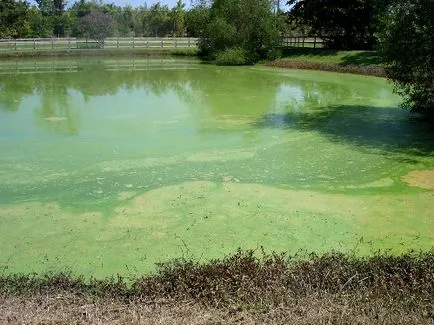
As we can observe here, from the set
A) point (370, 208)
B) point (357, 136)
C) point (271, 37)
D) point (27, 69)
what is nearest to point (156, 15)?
point (271, 37)

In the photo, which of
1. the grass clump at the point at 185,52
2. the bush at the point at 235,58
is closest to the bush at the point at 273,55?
the bush at the point at 235,58

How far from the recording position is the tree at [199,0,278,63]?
29.6 meters

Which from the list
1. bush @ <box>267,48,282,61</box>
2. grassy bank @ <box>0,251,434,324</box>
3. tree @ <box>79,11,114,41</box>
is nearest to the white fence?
tree @ <box>79,11,114,41</box>

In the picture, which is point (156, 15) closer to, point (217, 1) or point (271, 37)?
point (217, 1)

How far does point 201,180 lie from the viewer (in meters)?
7.26

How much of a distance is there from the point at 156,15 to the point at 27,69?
32934 mm

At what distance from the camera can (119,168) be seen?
Answer: 7.85m

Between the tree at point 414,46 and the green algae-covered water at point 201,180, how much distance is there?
3.12 feet

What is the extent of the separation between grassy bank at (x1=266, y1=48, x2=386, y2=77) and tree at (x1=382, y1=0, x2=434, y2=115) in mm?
10394

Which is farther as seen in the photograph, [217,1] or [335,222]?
[217,1]

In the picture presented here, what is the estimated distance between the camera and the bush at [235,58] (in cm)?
2867

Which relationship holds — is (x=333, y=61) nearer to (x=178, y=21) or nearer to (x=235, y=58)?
(x=235, y=58)

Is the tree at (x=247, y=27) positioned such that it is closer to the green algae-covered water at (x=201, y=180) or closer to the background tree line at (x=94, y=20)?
the background tree line at (x=94, y=20)

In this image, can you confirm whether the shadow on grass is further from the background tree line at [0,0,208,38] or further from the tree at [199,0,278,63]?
the background tree line at [0,0,208,38]
